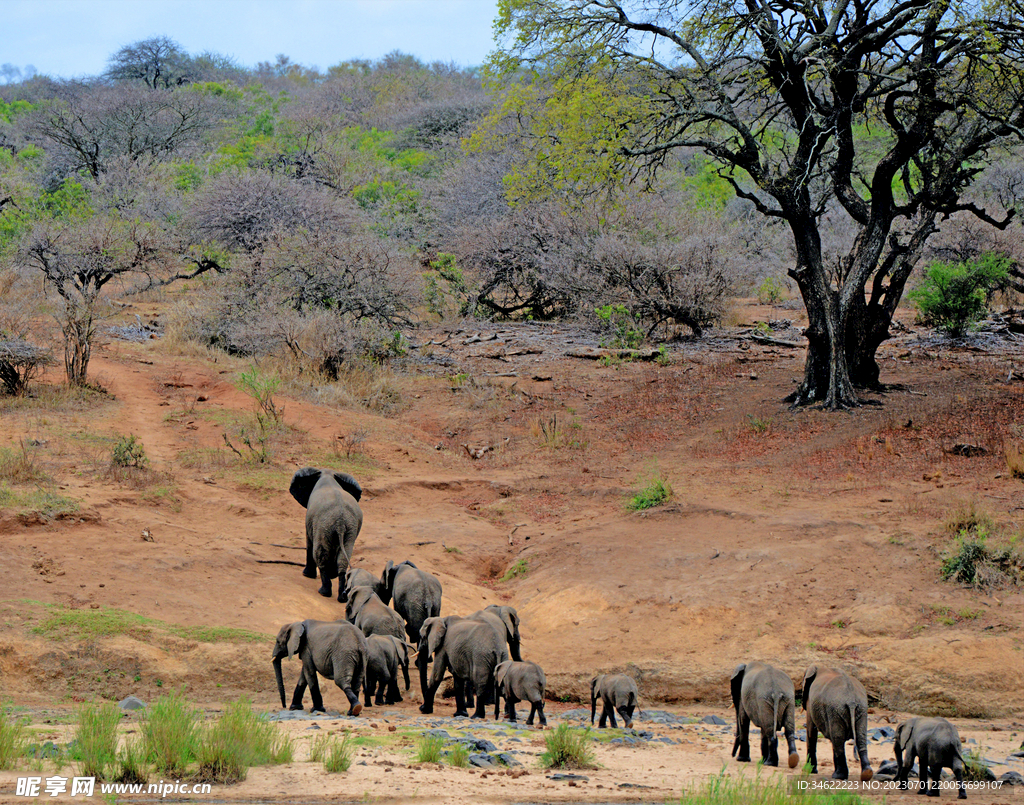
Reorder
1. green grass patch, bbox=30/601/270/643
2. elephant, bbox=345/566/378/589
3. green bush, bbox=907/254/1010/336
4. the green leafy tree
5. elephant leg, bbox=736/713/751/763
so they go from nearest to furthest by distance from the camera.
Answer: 1. elephant leg, bbox=736/713/751/763
2. green grass patch, bbox=30/601/270/643
3. elephant, bbox=345/566/378/589
4. the green leafy tree
5. green bush, bbox=907/254/1010/336

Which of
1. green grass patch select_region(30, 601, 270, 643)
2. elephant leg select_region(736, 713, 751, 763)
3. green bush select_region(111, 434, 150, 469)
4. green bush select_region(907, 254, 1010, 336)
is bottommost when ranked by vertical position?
elephant leg select_region(736, 713, 751, 763)

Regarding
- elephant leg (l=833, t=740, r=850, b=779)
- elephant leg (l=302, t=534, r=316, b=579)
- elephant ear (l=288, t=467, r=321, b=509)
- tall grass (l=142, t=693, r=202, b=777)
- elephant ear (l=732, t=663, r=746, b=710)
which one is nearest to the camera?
tall grass (l=142, t=693, r=202, b=777)

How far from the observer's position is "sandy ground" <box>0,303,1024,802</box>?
7.73 metres

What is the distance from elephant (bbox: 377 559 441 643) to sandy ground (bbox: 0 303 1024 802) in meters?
1.04

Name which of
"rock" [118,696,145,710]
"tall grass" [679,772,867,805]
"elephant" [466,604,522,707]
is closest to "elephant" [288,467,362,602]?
"elephant" [466,604,522,707]

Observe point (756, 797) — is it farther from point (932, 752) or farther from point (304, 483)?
point (304, 483)

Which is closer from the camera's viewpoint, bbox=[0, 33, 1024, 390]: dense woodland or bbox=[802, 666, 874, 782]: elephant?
bbox=[802, 666, 874, 782]: elephant

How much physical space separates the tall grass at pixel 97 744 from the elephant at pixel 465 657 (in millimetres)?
2886

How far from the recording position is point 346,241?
2155cm

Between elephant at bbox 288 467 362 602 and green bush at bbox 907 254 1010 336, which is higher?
green bush at bbox 907 254 1010 336

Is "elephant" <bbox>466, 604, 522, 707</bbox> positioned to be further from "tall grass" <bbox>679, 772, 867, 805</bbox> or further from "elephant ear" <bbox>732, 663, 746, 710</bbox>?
"tall grass" <bbox>679, 772, 867, 805</bbox>

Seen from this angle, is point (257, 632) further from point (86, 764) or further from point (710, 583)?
point (710, 583)

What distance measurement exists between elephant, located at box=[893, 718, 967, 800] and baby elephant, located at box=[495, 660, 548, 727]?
8.20 ft

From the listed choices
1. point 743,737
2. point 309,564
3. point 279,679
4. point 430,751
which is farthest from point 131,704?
point 743,737
